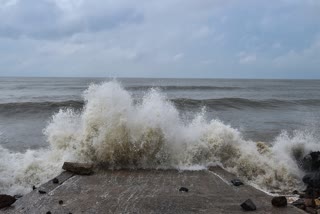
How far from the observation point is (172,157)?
8.48 metres

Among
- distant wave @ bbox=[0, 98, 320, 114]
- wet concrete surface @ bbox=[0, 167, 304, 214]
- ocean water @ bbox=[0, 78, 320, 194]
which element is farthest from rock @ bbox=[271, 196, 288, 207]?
distant wave @ bbox=[0, 98, 320, 114]

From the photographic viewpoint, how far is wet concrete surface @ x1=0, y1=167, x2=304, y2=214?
5.46 m

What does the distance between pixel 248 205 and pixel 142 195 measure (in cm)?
169

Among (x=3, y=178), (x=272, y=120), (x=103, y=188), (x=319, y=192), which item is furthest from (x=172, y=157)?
(x=272, y=120)

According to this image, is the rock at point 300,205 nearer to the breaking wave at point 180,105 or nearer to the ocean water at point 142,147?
the ocean water at point 142,147

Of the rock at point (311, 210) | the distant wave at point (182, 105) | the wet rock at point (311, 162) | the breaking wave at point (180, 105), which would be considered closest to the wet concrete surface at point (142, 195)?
the rock at point (311, 210)

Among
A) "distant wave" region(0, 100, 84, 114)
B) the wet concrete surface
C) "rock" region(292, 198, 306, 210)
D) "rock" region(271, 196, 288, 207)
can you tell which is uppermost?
"rock" region(271, 196, 288, 207)

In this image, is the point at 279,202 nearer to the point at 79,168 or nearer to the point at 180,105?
the point at 79,168

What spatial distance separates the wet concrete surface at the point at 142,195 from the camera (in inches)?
215

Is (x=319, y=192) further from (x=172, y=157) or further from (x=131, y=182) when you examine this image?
(x=131, y=182)

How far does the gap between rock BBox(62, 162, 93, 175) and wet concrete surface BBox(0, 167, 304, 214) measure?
0.15 metres

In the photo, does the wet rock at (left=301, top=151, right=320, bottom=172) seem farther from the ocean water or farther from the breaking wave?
the breaking wave

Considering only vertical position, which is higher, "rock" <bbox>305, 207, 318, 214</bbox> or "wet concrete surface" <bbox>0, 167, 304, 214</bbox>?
"wet concrete surface" <bbox>0, 167, 304, 214</bbox>

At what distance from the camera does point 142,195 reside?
6.09 metres
